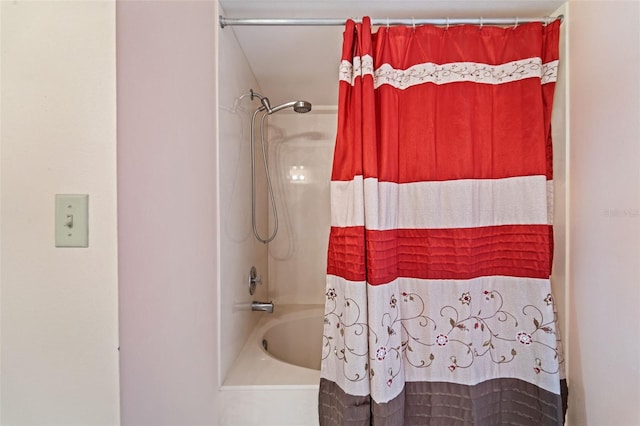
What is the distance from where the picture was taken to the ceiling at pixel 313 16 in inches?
37.4

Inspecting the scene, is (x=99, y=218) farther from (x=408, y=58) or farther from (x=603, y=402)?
(x=603, y=402)

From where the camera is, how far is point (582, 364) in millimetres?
843

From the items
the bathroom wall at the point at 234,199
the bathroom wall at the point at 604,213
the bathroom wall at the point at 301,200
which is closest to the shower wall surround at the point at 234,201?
the bathroom wall at the point at 234,199

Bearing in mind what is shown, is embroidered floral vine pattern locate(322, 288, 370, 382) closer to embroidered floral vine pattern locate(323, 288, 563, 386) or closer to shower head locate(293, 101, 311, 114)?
embroidered floral vine pattern locate(323, 288, 563, 386)

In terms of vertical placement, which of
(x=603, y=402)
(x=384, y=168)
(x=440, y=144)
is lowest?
(x=603, y=402)

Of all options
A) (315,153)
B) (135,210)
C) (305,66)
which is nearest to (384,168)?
(135,210)

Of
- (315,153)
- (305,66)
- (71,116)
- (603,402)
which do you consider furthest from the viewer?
(315,153)

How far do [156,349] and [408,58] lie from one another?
1285 mm

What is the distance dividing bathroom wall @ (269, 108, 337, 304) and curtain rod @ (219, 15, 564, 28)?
2.60 feet

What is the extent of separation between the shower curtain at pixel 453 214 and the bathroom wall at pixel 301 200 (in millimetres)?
886

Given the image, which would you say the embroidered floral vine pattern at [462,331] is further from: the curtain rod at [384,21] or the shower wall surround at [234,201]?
the curtain rod at [384,21]

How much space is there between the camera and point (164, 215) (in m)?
0.70

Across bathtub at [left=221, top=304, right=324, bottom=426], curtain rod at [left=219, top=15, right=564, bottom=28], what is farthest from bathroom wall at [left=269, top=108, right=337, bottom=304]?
curtain rod at [left=219, top=15, right=564, bottom=28]

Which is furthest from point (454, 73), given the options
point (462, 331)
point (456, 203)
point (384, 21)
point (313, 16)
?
point (462, 331)
